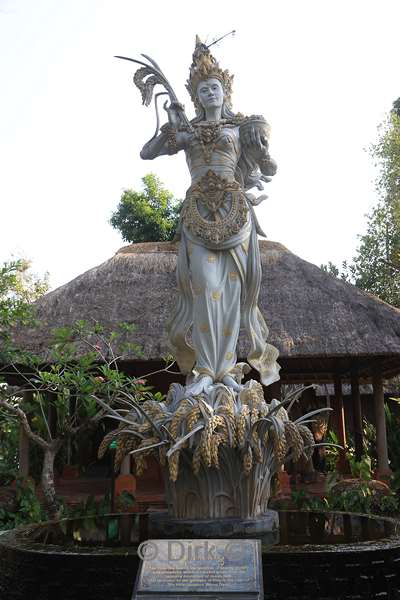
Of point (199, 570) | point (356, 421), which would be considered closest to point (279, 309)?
point (356, 421)

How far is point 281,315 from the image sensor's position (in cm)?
1179

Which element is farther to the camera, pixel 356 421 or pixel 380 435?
pixel 356 421

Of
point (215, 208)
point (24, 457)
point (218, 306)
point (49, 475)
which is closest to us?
point (218, 306)

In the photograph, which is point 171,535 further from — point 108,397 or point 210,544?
point 108,397

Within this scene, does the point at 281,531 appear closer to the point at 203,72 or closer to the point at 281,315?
the point at 203,72

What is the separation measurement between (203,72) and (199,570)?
409 cm

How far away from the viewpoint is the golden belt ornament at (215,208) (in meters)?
5.06

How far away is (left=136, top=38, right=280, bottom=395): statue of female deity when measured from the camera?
496 cm

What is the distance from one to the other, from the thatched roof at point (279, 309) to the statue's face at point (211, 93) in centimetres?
596

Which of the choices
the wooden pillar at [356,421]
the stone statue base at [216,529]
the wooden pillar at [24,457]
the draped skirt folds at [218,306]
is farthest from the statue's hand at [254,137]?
the wooden pillar at [356,421]

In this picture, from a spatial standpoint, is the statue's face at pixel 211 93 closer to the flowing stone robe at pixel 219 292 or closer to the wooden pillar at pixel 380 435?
the flowing stone robe at pixel 219 292

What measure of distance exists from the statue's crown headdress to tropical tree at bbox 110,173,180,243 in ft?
55.4

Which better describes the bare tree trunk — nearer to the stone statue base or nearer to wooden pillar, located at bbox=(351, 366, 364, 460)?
the stone statue base

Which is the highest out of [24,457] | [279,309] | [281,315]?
[279,309]
